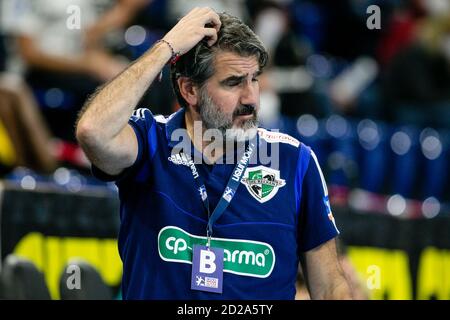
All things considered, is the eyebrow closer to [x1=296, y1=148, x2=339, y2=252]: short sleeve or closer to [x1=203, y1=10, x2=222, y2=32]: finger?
[x1=203, y1=10, x2=222, y2=32]: finger

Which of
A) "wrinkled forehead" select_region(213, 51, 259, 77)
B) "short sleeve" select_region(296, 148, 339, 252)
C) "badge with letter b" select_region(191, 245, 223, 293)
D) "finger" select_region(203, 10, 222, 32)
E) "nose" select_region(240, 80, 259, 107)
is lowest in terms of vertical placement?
"badge with letter b" select_region(191, 245, 223, 293)

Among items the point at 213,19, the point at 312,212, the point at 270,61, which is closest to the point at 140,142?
the point at 213,19

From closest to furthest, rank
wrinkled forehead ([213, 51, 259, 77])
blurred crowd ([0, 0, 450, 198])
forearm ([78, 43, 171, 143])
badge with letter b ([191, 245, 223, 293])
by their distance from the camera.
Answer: forearm ([78, 43, 171, 143]), badge with letter b ([191, 245, 223, 293]), wrinkled forehead ([213, 51, 259, 77]), blurred crowd ([0, 0, 450, 198])

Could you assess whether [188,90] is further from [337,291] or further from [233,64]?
[337,291]

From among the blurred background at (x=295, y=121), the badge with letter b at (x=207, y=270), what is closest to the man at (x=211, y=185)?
the badge with letter b at (x=207, y=270)

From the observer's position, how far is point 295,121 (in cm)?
1041

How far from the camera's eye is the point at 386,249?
836 centimetres

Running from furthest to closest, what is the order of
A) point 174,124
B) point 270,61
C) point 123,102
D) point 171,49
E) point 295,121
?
point 270,61, point 295,121, point 174,124, point 171,49, point 123,102

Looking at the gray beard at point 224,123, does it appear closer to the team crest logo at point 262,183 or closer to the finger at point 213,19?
the team crest logo at point 262,183

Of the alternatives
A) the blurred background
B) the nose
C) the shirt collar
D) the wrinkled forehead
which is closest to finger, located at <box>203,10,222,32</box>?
the wrinkled forehead

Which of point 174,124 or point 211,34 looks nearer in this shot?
point 211,34

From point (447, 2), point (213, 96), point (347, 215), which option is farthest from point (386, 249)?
point (447, 2)

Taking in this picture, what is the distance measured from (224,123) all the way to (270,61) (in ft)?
23.0

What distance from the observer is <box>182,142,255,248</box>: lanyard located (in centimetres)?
444
